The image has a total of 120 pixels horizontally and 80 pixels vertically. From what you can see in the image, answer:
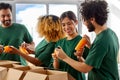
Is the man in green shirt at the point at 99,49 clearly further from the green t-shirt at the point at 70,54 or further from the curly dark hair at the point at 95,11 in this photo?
the green t-shirt at the point at 70,54

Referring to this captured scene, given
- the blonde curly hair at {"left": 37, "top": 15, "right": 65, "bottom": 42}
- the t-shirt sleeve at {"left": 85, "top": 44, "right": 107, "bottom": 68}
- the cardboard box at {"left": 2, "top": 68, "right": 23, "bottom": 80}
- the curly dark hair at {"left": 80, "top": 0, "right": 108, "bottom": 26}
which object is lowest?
the cardboard box at {"left": 2, "top": 68, "right": 23, "bottom": 80}

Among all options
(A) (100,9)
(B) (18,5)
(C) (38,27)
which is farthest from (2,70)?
(B) (18,5)

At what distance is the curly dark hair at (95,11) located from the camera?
169cm

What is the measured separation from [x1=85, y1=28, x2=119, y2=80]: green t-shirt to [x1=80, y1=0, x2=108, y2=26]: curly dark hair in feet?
0.35

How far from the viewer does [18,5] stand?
3379 mm

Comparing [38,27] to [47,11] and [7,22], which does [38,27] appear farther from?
[47,11]

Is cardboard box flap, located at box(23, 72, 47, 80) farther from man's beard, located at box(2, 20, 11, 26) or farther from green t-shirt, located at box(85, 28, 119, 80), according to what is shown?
man's beard, located at box(2, 20, 11, 26)

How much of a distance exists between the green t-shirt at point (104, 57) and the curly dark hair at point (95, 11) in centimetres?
11

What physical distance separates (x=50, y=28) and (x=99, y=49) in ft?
2.15

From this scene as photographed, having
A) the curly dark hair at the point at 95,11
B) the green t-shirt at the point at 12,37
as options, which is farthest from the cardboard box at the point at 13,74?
the green t-shirt at the point at 12,37

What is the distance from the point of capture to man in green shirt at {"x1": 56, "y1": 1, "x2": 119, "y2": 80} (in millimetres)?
1616

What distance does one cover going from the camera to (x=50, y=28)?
2119 millimetres

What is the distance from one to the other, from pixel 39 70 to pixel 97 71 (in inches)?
17.0

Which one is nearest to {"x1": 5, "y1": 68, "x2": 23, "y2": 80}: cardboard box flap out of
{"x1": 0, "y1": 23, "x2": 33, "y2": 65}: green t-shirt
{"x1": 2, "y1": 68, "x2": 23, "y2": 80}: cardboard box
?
{"x1": 2, "y1": 68, "x2": 23, "y2": 80}: cardboard box
